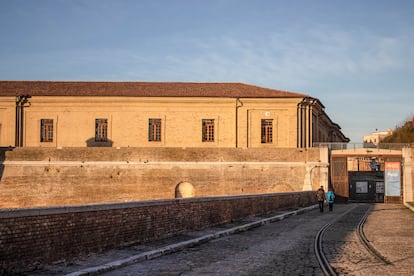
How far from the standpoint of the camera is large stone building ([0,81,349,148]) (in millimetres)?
46469

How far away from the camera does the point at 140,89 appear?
48719 mm

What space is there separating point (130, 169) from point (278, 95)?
13303mm

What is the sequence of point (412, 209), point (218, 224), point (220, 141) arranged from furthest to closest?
point (220, 141), point (412, 209), point (218, 224)

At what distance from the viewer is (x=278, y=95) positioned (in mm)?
46688

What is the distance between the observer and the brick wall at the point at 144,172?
139 feet

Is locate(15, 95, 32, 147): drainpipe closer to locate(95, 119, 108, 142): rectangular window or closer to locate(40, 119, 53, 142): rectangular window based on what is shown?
locate(40, 119, 53, 142): rectangular window

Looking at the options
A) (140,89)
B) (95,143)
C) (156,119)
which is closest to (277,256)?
(156,119)

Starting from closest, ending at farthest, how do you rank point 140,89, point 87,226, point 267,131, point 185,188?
1. point 87,226
2. point 185,188
3. point 267,131
4. point 140,89

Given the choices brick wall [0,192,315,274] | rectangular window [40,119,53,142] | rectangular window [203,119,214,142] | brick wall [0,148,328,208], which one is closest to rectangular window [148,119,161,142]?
rectangular window [203,119,214,142]

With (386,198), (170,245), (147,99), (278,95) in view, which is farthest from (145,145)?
(170,245)

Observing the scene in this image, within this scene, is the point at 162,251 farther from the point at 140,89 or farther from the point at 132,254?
the point at 140,89

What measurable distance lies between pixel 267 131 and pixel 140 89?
1115 centimetres

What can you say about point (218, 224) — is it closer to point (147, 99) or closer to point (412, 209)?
point (412, 209)

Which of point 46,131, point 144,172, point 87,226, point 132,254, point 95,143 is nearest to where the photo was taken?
point 87,226
